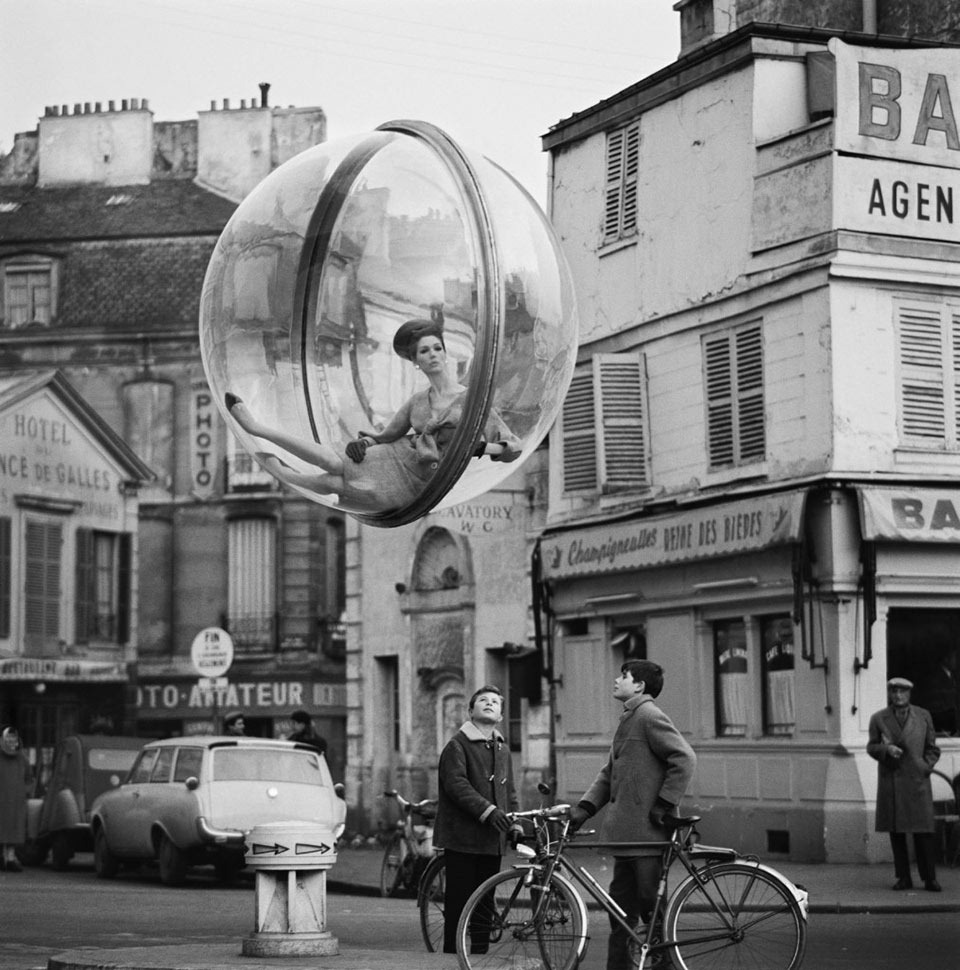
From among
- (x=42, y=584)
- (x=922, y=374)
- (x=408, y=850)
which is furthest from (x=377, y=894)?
(x=42, y=584)

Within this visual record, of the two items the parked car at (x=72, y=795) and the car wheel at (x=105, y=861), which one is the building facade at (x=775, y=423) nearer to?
the parked car at (x=72, y=795)

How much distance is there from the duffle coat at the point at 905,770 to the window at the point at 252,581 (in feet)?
101

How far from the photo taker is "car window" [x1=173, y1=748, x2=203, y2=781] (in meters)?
23.8

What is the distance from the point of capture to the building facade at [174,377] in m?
49.6

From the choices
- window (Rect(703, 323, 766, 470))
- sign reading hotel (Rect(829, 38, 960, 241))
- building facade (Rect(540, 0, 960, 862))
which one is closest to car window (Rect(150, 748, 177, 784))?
building facade (Rect(540, 0, 960, 862))

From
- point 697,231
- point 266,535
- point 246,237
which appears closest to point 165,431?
point 266,535

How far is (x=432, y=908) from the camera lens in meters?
14.3

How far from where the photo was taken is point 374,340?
7.96 metres

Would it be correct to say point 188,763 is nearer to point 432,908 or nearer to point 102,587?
point 432,908

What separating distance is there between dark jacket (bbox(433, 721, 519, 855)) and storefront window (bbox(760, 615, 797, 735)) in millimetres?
10878

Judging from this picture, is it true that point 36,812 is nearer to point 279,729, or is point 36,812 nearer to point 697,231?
point 697,231

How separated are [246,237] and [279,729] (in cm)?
3974

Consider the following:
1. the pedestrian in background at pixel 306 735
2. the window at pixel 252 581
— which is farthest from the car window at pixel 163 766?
the window at pixel 252 581

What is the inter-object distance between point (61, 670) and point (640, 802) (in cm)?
3449
